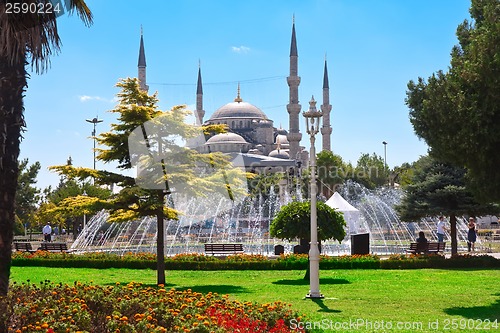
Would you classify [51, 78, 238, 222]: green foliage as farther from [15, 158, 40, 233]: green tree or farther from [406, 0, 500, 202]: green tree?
[15, 158, 40, 233]: green tree

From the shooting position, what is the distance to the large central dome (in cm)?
9669

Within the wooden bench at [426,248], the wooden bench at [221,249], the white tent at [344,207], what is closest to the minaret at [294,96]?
the white tent at [344,207]

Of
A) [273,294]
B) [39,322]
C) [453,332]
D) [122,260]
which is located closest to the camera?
[39,322]

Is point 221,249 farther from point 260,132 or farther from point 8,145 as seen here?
point 260,132

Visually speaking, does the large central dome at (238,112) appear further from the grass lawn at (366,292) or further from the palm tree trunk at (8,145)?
the palm tree trunk at (8,145)

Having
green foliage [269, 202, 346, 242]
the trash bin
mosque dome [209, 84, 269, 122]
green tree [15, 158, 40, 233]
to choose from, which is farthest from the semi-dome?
green foliage [269, 202, 346, 242]

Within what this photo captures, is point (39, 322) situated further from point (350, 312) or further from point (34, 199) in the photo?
point (34, 199)

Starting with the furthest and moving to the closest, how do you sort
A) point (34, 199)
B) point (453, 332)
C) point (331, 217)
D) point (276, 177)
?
point (276, 177), point (34, 199), point (331, 217), point (453, 332)

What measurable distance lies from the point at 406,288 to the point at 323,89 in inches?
2665

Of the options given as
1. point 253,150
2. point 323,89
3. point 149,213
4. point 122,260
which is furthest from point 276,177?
point 149,213

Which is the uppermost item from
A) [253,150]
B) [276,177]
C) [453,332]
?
[253,150]

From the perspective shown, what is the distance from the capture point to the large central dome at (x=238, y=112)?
317 feet

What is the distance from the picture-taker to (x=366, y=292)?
38.7 feet

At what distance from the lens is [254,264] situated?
17.1m
